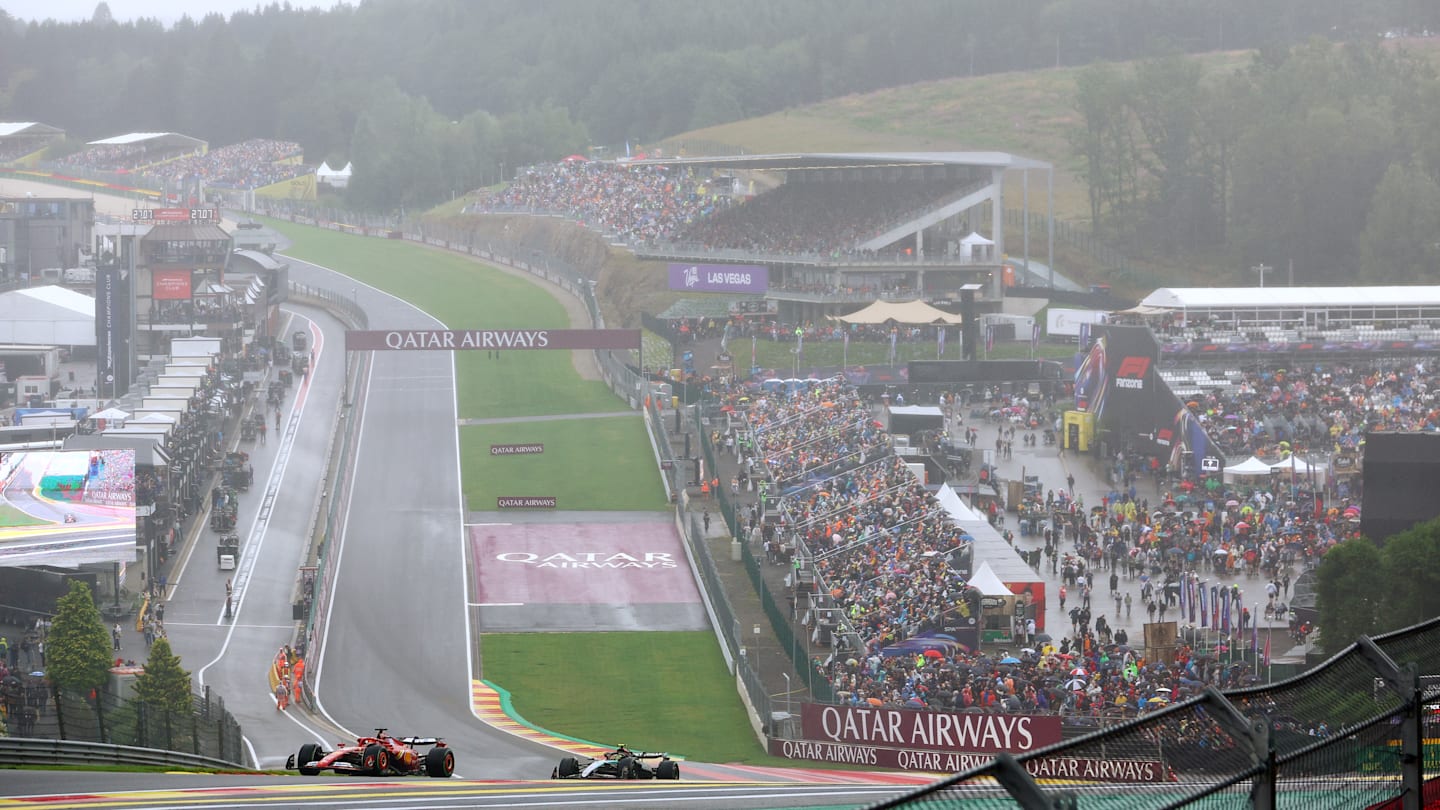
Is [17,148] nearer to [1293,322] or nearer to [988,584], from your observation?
[1293,322]

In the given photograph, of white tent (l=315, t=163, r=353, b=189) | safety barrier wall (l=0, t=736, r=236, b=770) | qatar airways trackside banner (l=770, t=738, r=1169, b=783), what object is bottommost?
qatar airways trackside banner (l=770, t=738, r=1169, b=783)

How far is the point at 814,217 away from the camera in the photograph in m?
81.2

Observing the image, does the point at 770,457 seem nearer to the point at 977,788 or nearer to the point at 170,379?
the point at 170,379

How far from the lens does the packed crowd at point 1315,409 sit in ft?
152

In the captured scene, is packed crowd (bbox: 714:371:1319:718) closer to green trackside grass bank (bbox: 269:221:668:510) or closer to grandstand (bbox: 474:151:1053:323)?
green trackside grass bank (bbox: 269:221:668:510)

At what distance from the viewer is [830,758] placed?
88.6 feet

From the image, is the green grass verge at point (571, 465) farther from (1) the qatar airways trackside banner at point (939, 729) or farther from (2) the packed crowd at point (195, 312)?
(1) the qatar airways trackside banner at point (939, 729)

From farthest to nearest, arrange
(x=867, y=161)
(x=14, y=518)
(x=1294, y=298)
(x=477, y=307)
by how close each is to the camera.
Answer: (x=477, y=307) < (x=867, y=161) < (x=1294, y=298) < (x=14, y=518)

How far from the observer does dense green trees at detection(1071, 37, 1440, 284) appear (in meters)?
77.9

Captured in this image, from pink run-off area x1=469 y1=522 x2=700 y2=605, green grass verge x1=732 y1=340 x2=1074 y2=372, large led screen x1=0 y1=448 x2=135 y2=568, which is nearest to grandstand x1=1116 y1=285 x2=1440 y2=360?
green grass verge x1=732 y1=340 x2=1074 y2=372

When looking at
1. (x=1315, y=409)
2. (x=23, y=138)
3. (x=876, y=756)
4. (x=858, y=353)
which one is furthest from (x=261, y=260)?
(x=23, y=138)

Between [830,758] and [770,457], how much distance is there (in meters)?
19.9

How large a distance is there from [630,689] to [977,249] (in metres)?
44.0

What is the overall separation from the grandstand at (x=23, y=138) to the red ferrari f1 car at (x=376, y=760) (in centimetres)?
15080
